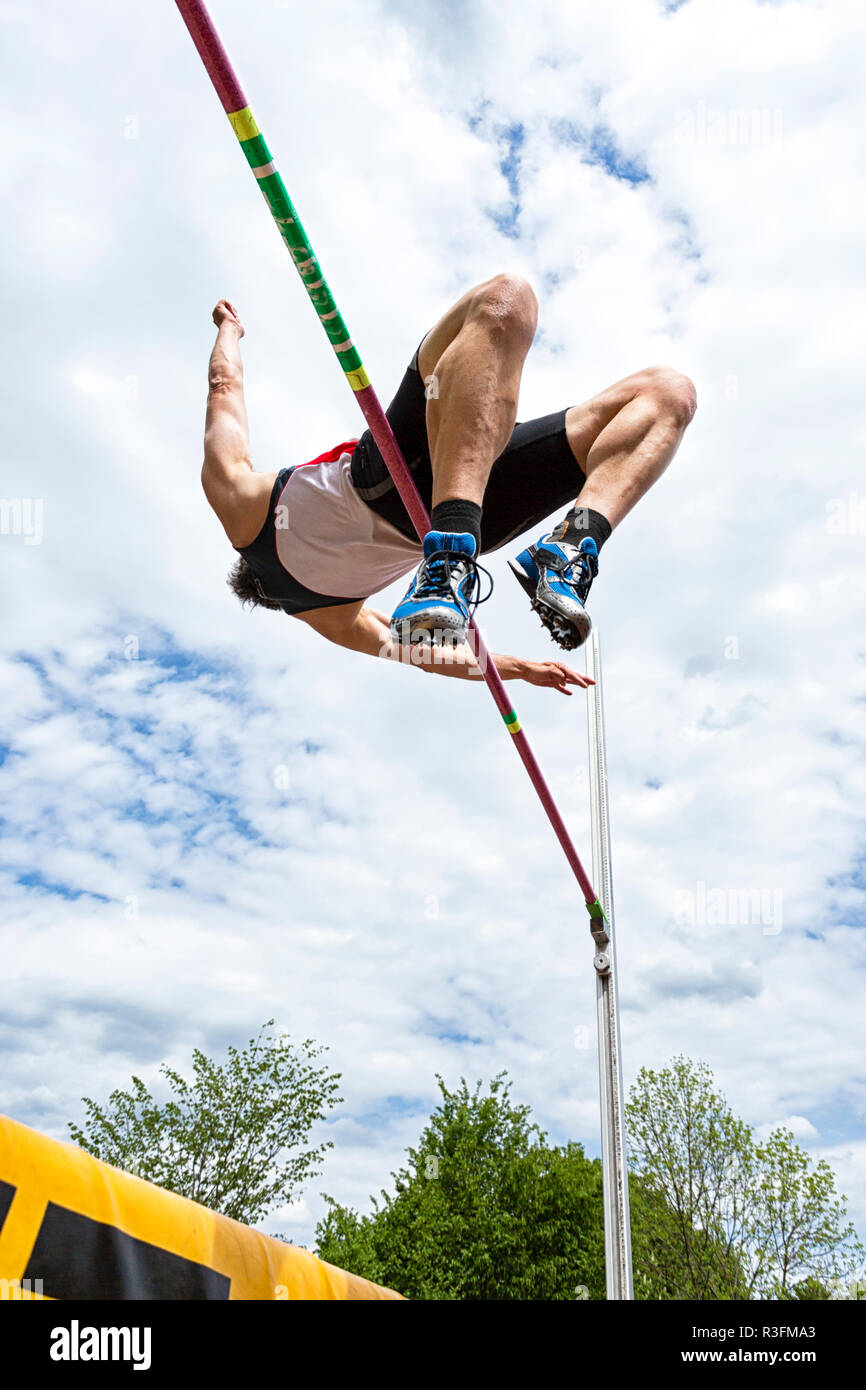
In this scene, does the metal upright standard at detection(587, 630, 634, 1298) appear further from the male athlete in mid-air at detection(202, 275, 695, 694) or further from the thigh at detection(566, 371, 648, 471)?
the thigh at detection(566, 371, 648, 471)

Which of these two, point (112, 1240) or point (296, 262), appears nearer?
point (112, 1240)

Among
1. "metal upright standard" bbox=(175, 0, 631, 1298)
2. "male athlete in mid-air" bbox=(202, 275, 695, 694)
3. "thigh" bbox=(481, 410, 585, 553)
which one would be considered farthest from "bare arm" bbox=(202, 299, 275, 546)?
"thigh" bbox=(481, 410, 585, 553)

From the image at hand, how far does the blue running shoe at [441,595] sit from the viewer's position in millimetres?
1935

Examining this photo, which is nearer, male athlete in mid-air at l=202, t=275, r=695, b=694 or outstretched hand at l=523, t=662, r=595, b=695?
male athlete in mid-air at l=202, t=275, r=695, b=694

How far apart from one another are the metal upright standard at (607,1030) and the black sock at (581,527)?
6.72ft

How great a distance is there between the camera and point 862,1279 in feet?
61.8

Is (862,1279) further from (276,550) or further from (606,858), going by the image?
(276,550)

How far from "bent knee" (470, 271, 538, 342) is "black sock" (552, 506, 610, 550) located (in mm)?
404

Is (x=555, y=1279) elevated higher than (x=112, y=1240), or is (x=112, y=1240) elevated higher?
(x=112, y=1240)

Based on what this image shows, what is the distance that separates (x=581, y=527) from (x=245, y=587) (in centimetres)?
179

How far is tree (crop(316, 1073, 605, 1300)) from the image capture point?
19.4m

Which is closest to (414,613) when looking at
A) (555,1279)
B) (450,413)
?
(450,413)

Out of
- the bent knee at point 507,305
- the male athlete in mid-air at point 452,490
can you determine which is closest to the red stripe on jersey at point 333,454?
the male athlete in mid-air at point 452,490
